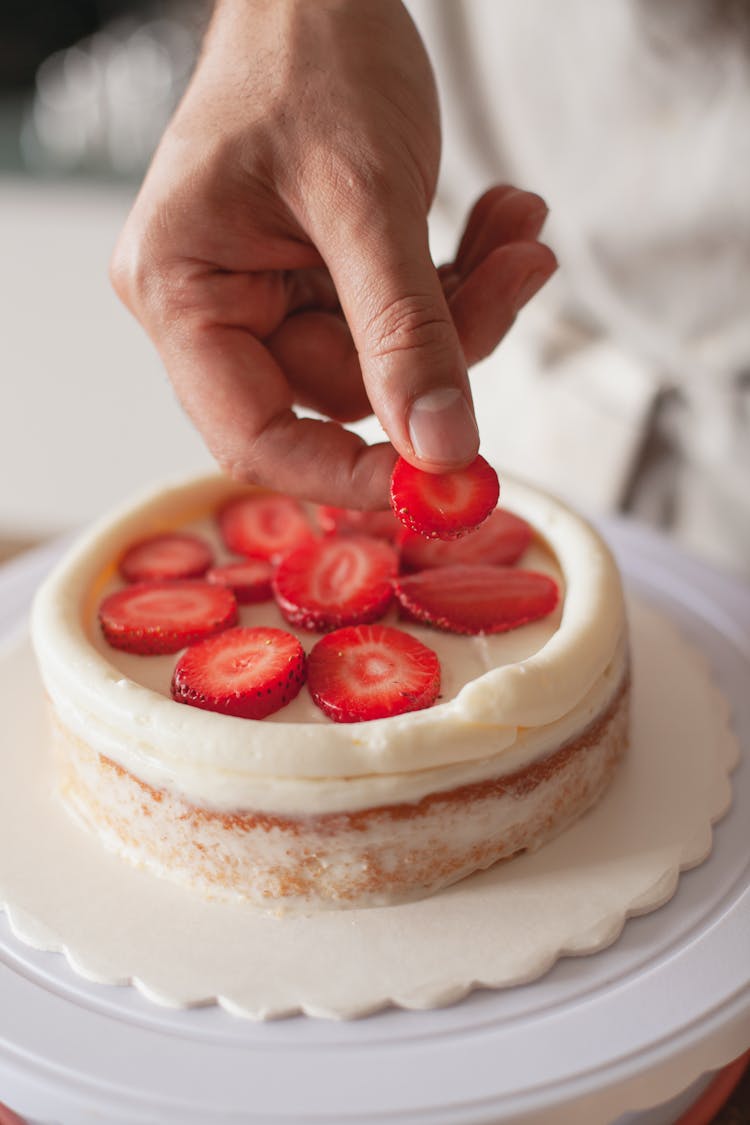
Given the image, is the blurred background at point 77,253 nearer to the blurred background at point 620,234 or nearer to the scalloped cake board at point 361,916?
the blurred background at point 620,234

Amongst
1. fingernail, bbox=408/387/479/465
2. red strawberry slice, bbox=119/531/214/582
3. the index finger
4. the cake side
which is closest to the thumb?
fingernail, bbox=408/387/479/465

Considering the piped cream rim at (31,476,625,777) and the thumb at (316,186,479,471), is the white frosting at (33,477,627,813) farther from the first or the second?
the thumb at (316,186,479,471)

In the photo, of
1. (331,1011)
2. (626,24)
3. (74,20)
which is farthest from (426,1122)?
(74,20)

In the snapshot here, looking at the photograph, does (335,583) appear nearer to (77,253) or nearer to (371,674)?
(371,674)

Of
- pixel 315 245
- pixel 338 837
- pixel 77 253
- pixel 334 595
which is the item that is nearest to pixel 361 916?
pixel 338 837

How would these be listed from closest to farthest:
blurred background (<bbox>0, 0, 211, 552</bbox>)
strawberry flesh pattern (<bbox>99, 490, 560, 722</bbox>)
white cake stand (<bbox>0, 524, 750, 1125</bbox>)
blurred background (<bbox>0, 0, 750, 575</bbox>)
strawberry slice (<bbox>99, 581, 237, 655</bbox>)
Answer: white cake stand (<bbox>0, 524, 750, 1125</bbox>)
strawberry flesh pattern (<bbox>99, 490, 560, 722</bbox>)
strawberry slice (<bbox>99, 581, 237, 655</bbox>)
blurred background (<bbox>0, 0, 750, 575</bbox>)
blurred background (<bbox>0, 0, 211, 552</bbox>)

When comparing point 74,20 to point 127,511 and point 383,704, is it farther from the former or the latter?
point 383,704

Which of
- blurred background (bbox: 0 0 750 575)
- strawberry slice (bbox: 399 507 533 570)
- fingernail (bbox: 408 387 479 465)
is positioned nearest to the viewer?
fingernail (bbox: 408 387 479 465)
